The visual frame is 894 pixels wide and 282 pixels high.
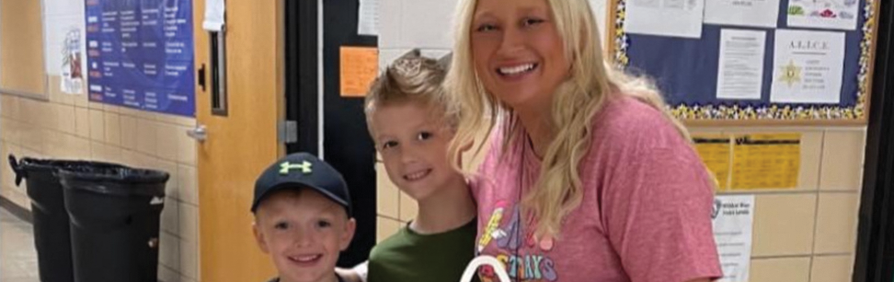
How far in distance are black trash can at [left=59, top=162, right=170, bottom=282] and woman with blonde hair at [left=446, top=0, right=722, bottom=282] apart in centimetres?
279

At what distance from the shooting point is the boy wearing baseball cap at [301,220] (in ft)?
4.83

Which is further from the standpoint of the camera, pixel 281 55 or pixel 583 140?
pixel 281 55

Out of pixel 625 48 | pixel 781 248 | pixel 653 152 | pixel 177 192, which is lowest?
pixel 177 192

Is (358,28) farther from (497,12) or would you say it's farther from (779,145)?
(497,12)

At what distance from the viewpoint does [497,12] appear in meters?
1.15

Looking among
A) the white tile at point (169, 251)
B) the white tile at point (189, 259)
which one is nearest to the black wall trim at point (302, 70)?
the white tile at point (189, 259)

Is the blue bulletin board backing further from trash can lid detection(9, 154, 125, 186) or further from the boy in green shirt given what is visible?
the boy in green shirt

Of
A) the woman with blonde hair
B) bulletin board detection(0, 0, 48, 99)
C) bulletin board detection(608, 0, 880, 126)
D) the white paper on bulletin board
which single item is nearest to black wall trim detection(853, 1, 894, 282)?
bulletin board detection(608, 0, 880, 126)

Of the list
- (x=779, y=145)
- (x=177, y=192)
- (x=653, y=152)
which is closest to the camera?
(x=653, y=152)

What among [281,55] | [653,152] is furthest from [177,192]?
[653,152]

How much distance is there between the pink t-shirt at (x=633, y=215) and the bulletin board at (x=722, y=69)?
751mm

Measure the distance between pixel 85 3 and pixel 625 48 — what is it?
155 inches

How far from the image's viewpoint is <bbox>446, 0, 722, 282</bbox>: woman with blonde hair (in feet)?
3.20

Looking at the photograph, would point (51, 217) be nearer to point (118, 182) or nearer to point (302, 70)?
point (118, 182)
